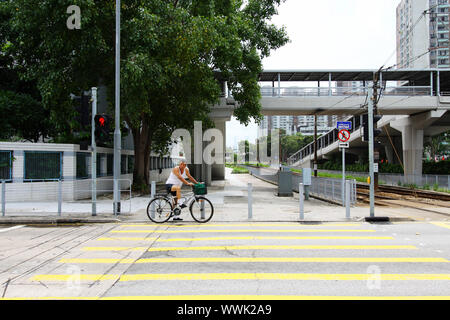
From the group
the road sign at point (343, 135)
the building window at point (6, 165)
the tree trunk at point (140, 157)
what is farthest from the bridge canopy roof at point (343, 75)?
the building window at point (6, 165)

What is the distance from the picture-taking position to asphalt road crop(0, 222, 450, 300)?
177 inches

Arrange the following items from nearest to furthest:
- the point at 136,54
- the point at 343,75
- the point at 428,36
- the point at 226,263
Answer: the point at 226,263 < the point at 136,54 < the point at 343,75 < the point at 428,36

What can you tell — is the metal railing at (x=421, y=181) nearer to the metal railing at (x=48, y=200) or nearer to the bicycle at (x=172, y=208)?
the bicycle at (x=172, y=208)

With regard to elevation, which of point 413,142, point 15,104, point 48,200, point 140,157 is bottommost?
point 48,200

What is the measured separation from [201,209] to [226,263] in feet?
14.5

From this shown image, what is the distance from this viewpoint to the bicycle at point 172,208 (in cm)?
1007

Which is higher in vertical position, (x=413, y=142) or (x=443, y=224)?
(x=413, y=142)

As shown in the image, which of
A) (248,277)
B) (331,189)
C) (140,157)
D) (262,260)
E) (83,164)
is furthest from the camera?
(140,157)

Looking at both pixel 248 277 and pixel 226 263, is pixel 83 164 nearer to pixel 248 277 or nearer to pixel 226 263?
pixel 226 263

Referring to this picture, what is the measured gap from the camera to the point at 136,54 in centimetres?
1413

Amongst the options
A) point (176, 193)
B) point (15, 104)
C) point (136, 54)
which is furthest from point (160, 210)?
point (15, 104)

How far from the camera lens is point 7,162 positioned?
15.1 meters

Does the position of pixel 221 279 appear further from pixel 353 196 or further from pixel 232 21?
pixel 232 21
